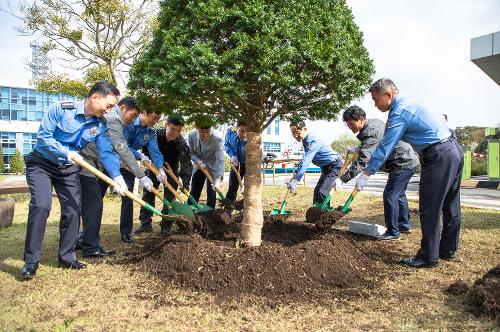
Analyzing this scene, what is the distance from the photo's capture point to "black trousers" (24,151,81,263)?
3840 millimetres

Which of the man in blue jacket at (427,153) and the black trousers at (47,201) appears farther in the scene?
the man in blue jacket at (427,153)

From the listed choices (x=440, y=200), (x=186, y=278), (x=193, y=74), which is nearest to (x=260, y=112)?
(x=193, y=74)

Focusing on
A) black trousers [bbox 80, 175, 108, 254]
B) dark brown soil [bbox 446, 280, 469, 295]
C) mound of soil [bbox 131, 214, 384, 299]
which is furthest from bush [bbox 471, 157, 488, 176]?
black trousers [bbox 80, 175, 108, 254]

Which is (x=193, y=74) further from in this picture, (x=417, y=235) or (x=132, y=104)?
(x=417, y=235)

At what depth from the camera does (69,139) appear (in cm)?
412

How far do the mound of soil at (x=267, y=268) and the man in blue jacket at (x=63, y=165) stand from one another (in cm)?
92

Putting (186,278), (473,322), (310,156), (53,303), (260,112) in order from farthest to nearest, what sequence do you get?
(310,156) → (260,112) → (186,278) → (53,303) → (473,322)

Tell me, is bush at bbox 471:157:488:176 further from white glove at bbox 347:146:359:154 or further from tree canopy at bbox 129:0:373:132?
tree canopy at bbox 129:0:373:132

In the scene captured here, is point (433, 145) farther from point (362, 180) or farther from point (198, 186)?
point (198, 186)

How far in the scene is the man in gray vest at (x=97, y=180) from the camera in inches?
186

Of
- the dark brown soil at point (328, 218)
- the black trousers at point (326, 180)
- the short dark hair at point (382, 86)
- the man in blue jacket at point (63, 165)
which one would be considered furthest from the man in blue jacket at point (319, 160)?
the man in blue jacket at point (63, 165)

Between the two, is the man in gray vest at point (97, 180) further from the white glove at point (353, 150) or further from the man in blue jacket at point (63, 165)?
the white glove at point (353, 150)

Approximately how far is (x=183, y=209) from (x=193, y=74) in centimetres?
240

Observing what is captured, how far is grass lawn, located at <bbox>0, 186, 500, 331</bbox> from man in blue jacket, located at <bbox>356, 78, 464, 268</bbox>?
0.35 metres
